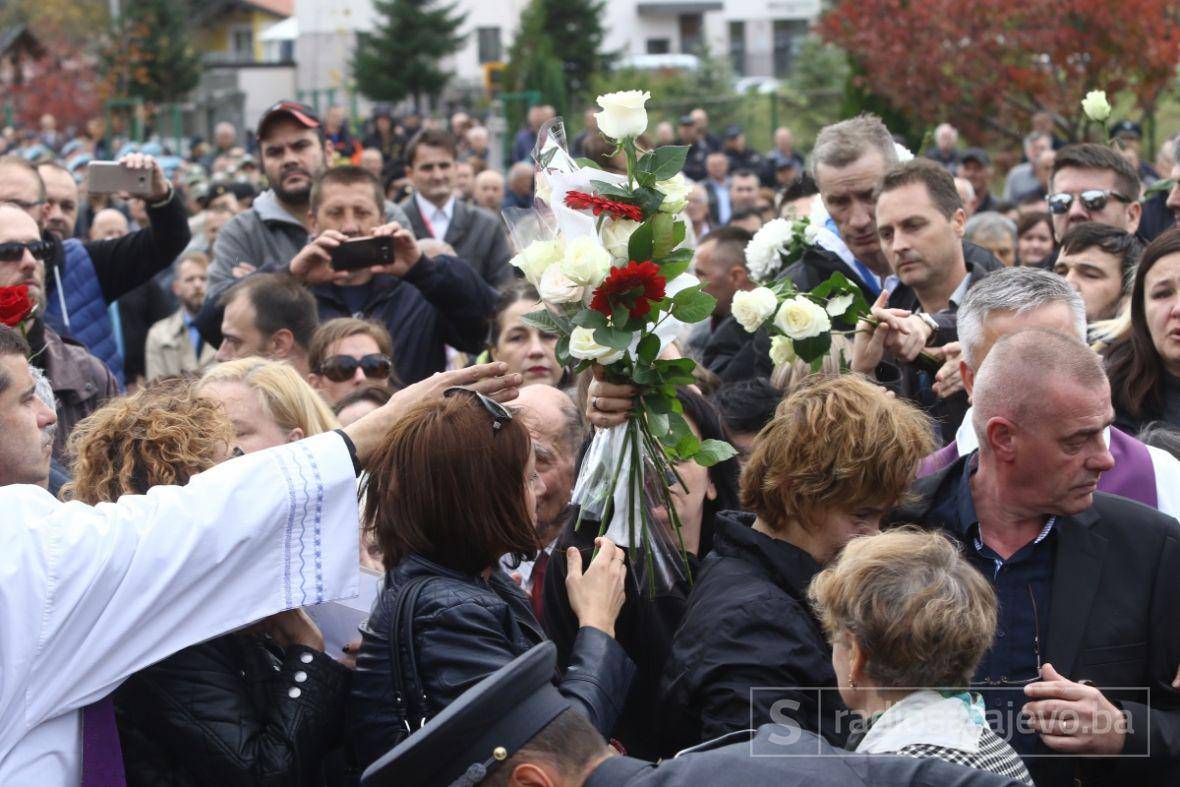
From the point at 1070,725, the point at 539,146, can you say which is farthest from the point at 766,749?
the point at 539,146

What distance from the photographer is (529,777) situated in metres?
2.04

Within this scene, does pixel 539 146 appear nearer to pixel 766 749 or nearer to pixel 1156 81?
pixel 766 749

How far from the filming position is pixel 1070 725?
3131mm

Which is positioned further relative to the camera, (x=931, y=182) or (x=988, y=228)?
(x=988, y=228)

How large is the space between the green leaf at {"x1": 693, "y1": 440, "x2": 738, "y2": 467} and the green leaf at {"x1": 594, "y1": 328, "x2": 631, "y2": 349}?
42 cm

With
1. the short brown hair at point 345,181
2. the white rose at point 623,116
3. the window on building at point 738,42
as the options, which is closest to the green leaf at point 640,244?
the white rose at point 623,116

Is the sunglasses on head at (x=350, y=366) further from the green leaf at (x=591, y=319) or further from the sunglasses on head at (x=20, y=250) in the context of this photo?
the green leaf at (x=591, y=319)

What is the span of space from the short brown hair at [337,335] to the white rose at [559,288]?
2.30 metres

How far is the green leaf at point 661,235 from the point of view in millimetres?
3576

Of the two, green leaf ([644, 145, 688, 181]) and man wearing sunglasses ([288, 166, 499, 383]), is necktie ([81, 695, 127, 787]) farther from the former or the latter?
man wearing sunglasses ([288, 166, 499, 383])

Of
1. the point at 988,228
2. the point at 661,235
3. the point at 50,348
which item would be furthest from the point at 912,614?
the point at 988,228

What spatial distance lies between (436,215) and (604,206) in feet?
17.3

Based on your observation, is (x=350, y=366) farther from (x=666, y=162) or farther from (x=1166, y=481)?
(x=1166, y=481)

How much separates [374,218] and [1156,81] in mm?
14819
